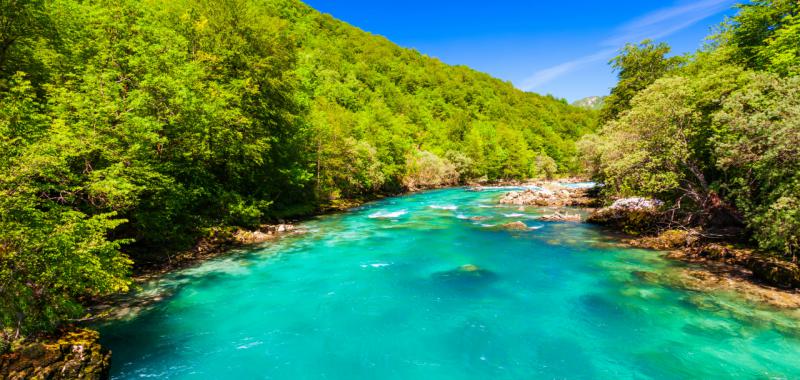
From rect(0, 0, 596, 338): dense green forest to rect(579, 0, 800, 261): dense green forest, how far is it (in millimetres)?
23256

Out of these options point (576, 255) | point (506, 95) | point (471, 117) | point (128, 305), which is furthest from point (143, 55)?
point (506, 95)

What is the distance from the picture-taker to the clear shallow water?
9430 millimetres

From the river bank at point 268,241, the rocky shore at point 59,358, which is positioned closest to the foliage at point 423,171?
the river bank at point 268,241

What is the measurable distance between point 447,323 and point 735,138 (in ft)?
51.0

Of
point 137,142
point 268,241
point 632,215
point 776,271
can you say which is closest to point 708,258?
point 776,271

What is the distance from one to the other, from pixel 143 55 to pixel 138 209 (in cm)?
821

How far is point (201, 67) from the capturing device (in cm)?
2362

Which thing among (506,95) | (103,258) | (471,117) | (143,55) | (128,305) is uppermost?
(506,95)

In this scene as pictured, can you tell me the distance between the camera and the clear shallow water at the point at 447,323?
943 centimetres

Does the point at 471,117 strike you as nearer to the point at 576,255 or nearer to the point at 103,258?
the point at 576,255

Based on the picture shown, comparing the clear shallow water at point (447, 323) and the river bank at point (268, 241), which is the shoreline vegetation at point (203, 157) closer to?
the river bank at point (268, 241)

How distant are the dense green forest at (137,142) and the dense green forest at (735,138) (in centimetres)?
2326

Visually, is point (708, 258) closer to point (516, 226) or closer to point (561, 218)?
point (516, 226)

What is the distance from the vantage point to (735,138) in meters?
15.1
